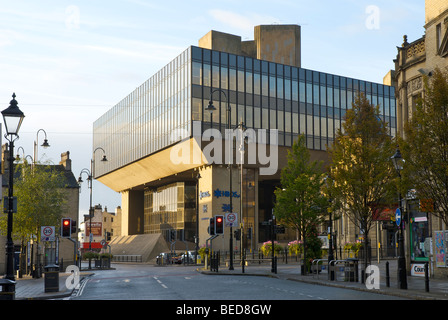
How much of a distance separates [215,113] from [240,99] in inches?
185

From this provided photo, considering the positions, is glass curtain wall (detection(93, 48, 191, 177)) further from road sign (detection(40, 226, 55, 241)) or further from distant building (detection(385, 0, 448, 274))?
distant building (detection(385, 0, 448, 274))

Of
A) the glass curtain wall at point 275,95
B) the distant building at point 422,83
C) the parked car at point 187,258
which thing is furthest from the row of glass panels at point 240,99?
the distant building at point 422,83

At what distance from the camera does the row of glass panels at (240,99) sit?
6881cm

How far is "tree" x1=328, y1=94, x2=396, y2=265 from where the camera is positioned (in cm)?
2973

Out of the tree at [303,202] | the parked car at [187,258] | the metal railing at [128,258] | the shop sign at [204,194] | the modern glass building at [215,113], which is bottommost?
the metal railing at [128,258]

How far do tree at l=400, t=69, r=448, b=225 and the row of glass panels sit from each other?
45.0m

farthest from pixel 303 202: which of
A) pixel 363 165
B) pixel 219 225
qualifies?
pixel 219 225

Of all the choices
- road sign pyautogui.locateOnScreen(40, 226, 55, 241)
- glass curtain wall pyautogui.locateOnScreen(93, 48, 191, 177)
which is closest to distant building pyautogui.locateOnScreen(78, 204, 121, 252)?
glass curtain wall pyautogui.locateOnScreen(93, 48, 191, 177)

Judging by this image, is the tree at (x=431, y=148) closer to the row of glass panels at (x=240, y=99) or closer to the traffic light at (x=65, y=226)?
the traffic light at (x=65, y=226)

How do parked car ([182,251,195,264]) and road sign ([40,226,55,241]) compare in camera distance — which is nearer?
road sign ([40,226,55,241])

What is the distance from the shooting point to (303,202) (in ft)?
115

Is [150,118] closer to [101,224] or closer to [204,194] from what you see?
[204,194]

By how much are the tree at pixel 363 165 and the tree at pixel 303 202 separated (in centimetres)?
368
